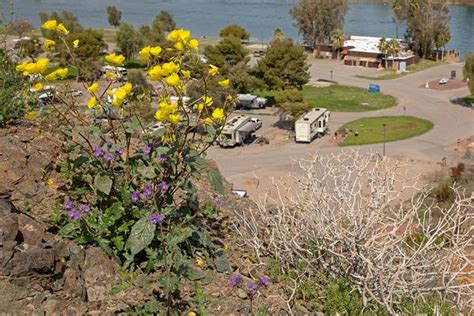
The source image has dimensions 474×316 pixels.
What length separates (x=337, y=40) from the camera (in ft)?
213

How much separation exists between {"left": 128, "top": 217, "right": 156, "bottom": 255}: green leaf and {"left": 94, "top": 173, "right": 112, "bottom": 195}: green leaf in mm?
464

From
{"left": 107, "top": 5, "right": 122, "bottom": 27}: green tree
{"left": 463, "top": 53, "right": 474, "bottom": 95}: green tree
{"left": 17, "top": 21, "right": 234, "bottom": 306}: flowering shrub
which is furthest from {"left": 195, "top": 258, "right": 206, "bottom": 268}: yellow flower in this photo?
{"left": 107, "top": 5, "right": 122, "bottom": 27}: green tree

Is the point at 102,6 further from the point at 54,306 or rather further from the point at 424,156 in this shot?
the point at 54,306

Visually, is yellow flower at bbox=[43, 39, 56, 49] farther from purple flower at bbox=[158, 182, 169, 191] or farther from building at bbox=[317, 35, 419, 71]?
building at bbox=[317, 35, 419, 71]

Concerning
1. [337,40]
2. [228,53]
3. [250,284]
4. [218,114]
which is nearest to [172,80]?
[218,114]

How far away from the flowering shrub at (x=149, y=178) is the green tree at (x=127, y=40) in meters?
59.4

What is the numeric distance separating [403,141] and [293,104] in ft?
22.3

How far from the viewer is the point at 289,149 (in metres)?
32.9

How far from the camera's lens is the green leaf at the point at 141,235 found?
4992mm

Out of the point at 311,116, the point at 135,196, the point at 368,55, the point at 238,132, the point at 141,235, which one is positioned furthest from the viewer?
the point at 368,55

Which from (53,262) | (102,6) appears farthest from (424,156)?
(102,6)

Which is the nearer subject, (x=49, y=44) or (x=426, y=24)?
(x=49, y=44)

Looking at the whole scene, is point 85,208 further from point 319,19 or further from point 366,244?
point 319,19

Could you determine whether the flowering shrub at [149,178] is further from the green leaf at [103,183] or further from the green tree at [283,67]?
the green tree at [283,67]
